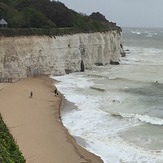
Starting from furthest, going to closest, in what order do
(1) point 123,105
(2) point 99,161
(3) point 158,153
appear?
(1) point 123,105 < (3) point 158,153 < (2) point 99,161

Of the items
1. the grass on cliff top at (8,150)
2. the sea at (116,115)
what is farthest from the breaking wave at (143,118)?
the grass on cliff top at (8,150)

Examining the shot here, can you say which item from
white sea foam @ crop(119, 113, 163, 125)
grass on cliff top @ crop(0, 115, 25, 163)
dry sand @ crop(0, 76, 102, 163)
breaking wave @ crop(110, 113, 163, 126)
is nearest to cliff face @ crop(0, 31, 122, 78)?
dry sand @ crop(0, 76, 102, 163)

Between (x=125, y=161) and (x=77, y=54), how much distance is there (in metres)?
32.0

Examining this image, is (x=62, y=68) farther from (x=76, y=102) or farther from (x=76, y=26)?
(x=76, y=102)

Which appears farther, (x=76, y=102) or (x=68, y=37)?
(x=68, y=37)

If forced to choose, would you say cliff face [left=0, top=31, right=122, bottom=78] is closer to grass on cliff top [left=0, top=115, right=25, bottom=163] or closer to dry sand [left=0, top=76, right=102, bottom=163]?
dry sand [left=0, top=76, right=102, bottom=163]

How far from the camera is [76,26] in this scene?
5344 centimetres

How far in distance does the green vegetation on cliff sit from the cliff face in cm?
171

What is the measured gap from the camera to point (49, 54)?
43375 millimetres

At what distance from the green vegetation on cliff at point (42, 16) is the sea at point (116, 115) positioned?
984 centimetres

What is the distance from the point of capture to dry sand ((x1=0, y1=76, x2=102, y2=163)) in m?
17.8

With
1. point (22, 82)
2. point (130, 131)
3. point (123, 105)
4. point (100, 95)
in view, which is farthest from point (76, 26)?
point (130, 131)

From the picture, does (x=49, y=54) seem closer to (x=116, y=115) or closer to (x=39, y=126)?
(x=116, y=115)

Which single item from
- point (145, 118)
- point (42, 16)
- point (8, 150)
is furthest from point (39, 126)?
point (42, 16)
